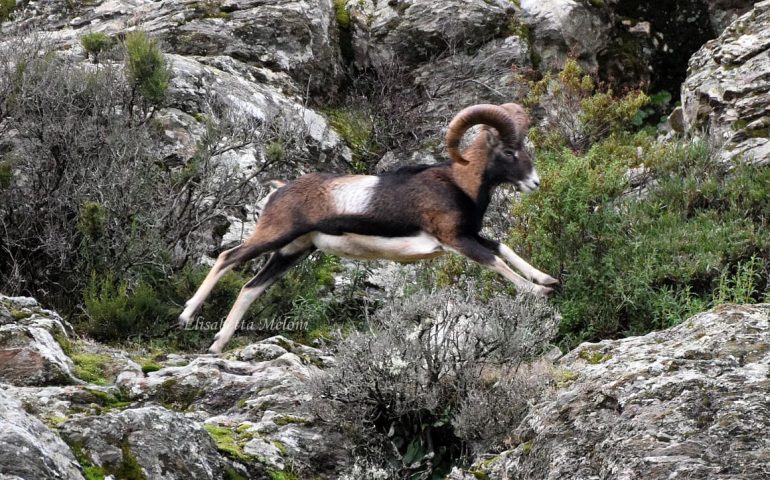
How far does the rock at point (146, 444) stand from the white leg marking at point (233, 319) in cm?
332

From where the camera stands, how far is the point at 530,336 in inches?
280

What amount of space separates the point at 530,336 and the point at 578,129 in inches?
271

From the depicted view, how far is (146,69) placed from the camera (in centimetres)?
1185

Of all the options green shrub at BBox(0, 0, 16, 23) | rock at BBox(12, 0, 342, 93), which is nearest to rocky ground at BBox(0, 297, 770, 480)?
rock at BBox(12, 0, 342, 93)

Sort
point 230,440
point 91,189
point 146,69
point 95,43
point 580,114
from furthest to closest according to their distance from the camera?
point 95,43 < point 580,114 < point 146,69 < point 91,189 < point 230,440

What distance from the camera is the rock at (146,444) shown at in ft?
16.7

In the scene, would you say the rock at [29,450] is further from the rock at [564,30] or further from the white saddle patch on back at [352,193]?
the rock at [564,30]

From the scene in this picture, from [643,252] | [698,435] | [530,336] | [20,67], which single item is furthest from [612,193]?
[20,67]

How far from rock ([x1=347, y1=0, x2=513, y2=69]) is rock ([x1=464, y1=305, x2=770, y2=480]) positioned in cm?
1154

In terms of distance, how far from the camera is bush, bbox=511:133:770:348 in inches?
367

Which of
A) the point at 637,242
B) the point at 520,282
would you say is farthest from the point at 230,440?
the point at 637,242

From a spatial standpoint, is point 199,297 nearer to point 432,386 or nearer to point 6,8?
point 432,386

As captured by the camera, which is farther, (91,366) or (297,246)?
(297,246)

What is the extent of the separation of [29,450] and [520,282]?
169 inches
